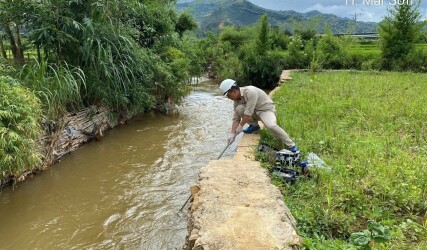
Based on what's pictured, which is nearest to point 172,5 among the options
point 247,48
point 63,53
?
point 247,48

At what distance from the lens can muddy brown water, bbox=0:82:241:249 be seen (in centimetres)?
336

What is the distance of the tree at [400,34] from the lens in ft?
40.8

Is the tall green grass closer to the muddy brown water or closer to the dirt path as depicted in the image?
the muddy brown water

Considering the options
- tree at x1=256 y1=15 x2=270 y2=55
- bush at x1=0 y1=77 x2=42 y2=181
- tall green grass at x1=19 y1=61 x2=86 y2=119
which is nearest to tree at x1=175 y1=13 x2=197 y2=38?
tree at x1=256 y1=15 x2=270 y2=55

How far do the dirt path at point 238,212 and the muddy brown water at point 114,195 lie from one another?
2.26 feet

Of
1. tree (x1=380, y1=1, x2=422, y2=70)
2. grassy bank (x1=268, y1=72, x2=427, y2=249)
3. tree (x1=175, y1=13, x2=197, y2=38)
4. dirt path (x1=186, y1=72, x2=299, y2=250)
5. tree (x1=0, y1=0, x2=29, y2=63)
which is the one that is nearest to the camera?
dirt path (x1=186, y1=72, x2=299, y2=250)

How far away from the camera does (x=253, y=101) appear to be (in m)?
4.39

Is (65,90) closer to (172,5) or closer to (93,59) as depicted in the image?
(93,59)

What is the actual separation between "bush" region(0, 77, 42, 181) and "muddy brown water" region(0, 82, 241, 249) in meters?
0.50

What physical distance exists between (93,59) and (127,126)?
186cm

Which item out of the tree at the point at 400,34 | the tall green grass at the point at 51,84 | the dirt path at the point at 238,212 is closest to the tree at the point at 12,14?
the tall green grass at the point at 51,84

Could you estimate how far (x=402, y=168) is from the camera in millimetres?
3418

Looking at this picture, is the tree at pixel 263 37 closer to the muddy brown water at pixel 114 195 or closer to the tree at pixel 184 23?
the tree at pixel 184 23

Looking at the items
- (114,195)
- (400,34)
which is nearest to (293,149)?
(114,195)
